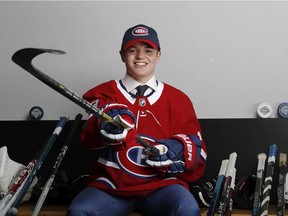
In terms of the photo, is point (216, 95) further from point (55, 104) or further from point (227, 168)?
point (55, 104)

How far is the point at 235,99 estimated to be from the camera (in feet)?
7.48

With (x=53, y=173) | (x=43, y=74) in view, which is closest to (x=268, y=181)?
(x=53, y=173)

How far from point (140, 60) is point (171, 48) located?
1.71 feet

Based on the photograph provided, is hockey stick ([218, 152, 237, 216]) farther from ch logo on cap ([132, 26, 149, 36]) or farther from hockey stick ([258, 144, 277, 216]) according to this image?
ch logo on cap ([132, 26, 149, 36])

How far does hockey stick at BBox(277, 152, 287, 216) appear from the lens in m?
1.79

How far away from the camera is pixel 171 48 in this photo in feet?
7.59

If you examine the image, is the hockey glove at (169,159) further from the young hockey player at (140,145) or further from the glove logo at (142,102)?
the glove logo at (142,102)

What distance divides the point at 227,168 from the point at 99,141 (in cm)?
57

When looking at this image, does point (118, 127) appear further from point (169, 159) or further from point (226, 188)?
point (226, 188)

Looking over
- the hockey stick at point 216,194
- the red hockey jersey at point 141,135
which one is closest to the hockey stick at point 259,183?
the hockey stick at point 216,194

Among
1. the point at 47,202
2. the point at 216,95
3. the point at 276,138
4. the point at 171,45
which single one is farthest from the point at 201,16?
the point at 47,202

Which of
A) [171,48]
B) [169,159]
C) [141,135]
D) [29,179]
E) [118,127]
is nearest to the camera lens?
[118,127]

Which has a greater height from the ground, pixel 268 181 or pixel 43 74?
pixel 43 74

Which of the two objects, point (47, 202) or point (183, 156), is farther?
point (47, 202)
